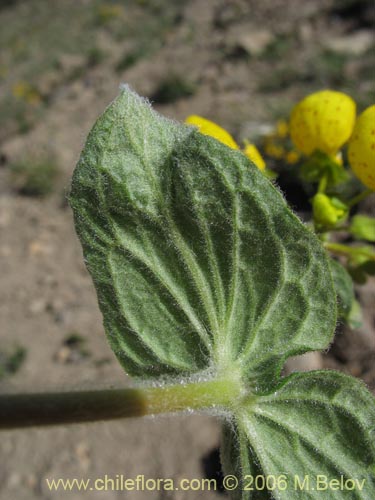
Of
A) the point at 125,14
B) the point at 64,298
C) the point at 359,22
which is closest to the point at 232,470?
the point at 64,298

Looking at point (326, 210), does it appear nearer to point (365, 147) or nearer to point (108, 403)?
point (365, 147)

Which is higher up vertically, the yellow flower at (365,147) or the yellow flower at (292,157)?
the yellow flower at (365,147)

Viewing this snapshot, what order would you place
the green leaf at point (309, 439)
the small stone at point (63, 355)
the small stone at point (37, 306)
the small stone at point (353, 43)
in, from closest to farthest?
the green leaf at point (309, 439) → the small stone at point (63, 355) → the small stone at point (37, 306) → the small stone at point (353, 43)

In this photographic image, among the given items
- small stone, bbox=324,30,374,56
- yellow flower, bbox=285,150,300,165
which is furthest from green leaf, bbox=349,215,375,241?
small stone, bbox=324,30,374,56

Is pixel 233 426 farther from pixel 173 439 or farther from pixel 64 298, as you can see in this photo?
pixel 64 298

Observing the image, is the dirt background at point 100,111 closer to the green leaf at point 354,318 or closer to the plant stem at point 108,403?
the plant stem at point 108,403

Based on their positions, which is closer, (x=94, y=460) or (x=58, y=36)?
(x=94, y=460)

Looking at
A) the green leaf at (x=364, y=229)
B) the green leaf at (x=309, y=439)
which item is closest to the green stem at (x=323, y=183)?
the green leaf at (x=364, y=229)
